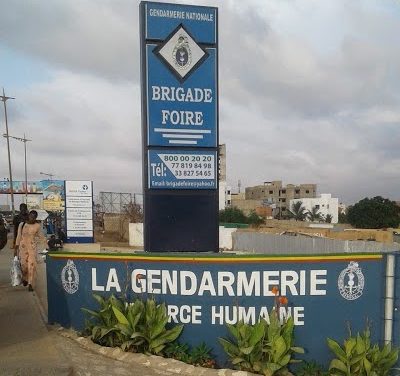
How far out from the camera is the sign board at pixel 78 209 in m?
20.9

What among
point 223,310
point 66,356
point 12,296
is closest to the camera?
point 66,356

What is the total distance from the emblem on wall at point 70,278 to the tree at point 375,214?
243 feet

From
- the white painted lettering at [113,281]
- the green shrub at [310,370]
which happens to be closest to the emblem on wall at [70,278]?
the white painted lettering at [113,281]

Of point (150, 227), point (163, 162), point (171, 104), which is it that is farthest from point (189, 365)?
point (171, 104)

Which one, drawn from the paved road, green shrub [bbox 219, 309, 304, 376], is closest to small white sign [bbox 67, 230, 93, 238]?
the paved road

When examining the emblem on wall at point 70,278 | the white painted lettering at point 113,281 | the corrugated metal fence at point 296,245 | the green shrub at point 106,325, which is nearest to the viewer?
the green shrub at point 106,325

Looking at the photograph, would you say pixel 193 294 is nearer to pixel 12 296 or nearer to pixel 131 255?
pixel 131 255

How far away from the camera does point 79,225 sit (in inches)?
831

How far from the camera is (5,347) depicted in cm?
598

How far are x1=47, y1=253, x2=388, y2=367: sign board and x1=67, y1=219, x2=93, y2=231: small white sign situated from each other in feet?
50.4

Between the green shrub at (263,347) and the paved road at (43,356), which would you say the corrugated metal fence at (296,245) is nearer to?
the green shrub at (263,347)

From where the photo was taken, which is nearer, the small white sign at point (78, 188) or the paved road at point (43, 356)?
the paved road at point (43, 356)

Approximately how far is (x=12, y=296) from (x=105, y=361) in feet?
14.7

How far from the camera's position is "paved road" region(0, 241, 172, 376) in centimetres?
527
